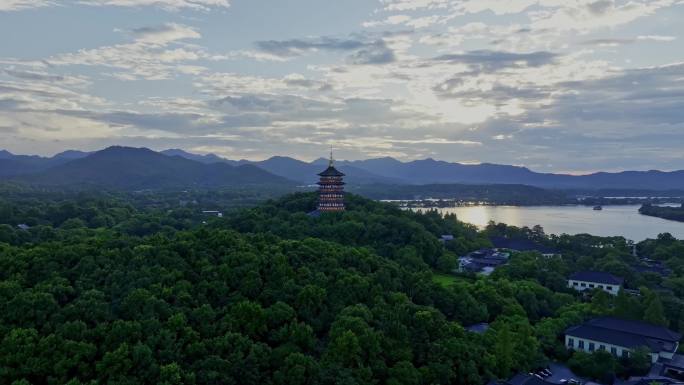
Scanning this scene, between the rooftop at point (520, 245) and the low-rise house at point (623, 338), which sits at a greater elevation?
the rooftop at point (520, 245)

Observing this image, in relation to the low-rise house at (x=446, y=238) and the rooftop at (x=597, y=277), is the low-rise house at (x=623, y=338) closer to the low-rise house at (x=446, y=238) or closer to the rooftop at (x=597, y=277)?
the rooftop at (x=597, y=277)

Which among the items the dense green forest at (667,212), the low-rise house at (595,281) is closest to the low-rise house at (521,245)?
the low-rise house at (595,281)

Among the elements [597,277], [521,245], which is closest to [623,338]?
[597,277]

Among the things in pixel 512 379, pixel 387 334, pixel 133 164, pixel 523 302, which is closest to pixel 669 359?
pixel 523 302

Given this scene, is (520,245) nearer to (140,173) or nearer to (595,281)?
(595,281)

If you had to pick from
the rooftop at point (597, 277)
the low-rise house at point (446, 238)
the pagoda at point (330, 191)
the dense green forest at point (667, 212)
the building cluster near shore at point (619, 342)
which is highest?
the pagoda at point (330, 191)

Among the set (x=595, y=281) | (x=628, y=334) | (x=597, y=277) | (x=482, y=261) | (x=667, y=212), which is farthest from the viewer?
(x=667, y=212)

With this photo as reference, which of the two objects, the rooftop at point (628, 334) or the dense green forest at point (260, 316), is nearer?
the dense green forest at point (260, 316)

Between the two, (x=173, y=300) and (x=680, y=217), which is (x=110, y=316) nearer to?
(x=173, y=300)
